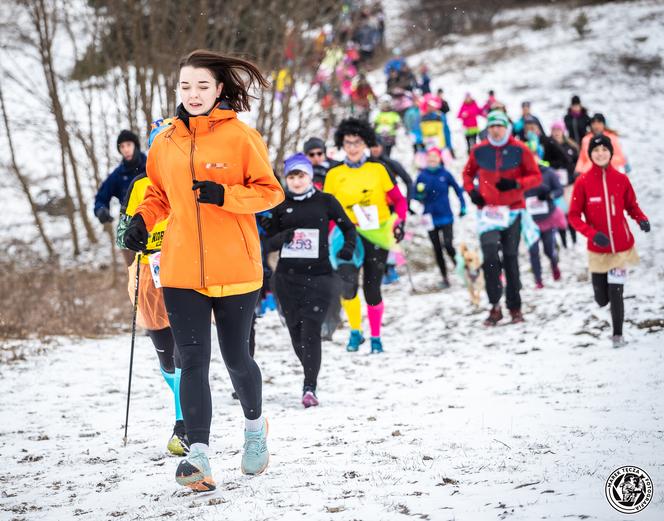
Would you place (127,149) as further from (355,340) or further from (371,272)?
(355,340)

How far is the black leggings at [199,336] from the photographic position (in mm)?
4094

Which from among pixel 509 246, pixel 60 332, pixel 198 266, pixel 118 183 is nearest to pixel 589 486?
pixel 198 266

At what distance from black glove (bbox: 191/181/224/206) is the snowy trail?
140 cm

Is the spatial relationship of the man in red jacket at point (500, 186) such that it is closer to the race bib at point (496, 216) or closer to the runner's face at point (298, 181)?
the race bib at point (496, 216)

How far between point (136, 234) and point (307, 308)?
2518 mm

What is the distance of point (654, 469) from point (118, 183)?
4676 mm

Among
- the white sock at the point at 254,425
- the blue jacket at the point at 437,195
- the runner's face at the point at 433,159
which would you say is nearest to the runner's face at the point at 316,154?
the blue jacket at the point at 437,195

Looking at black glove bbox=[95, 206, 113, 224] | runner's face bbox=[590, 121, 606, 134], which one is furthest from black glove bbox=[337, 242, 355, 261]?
runner's face bbox=[590, 121, 606, 134]

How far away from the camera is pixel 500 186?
912 centimetres

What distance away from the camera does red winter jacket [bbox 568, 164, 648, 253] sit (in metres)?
7.31

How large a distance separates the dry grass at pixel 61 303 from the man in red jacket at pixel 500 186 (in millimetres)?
4834

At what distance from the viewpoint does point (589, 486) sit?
371 cm

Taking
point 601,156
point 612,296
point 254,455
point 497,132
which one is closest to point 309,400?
point 254,455

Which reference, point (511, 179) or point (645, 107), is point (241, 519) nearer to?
point (511, 179)
